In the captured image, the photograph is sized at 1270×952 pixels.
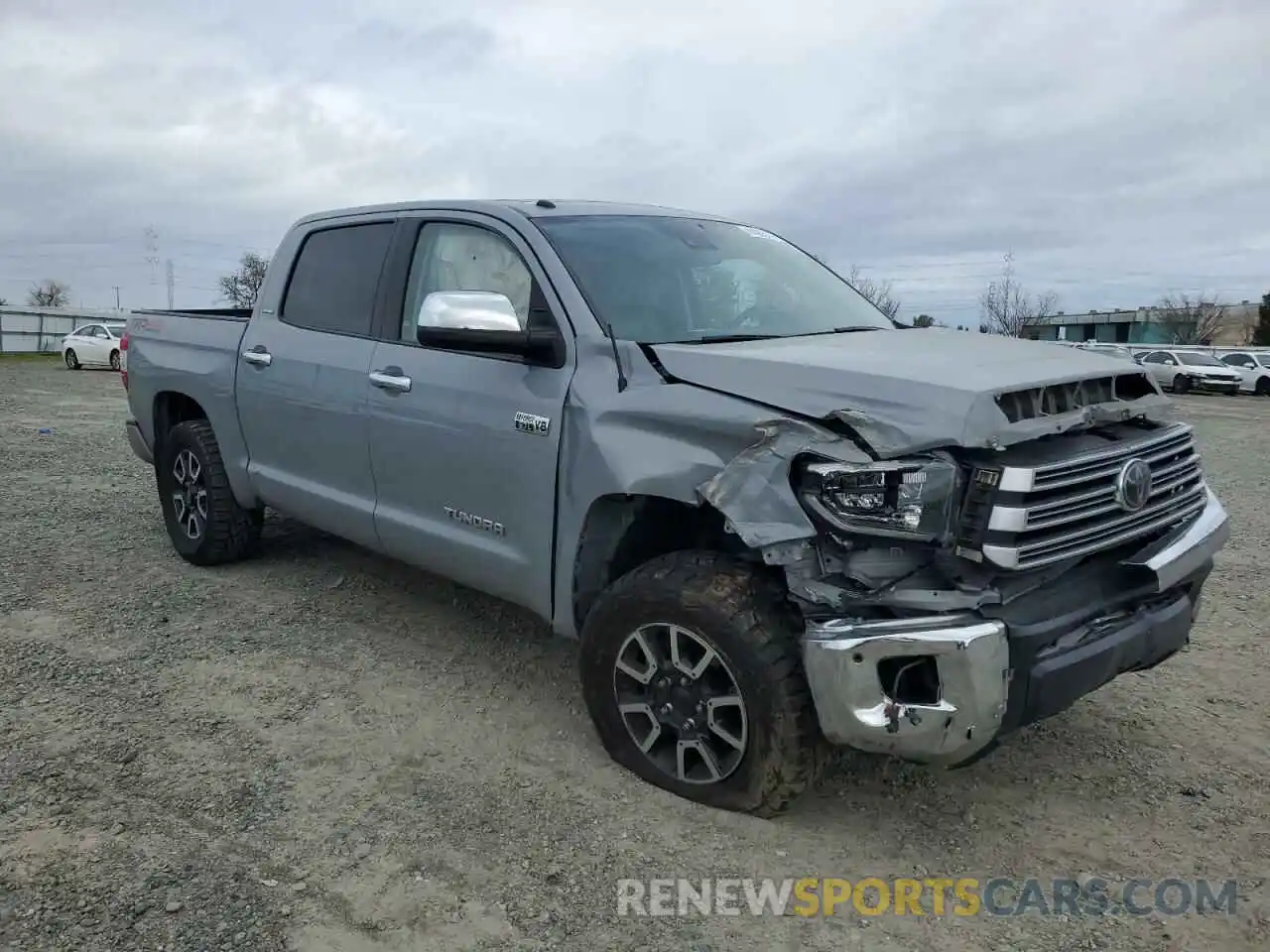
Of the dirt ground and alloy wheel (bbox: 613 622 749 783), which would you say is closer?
the dirt ground

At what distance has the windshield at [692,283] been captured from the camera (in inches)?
144

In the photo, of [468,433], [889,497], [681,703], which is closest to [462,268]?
[468,433]

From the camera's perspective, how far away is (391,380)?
412 cm

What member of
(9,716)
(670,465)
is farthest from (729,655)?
(9,716)

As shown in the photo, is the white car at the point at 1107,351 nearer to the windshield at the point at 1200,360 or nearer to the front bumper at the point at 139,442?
the front bumper at the point at 139,442

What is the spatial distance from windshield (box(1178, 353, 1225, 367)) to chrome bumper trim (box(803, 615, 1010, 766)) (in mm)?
33440

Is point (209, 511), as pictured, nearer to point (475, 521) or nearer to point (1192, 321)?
point (475, 521)

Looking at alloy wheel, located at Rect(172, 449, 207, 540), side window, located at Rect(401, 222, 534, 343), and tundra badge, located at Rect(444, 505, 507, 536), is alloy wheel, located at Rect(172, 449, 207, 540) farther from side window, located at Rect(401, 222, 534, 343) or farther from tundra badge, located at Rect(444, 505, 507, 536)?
tundra badge, located at Rect(444, 505, 507, 536)

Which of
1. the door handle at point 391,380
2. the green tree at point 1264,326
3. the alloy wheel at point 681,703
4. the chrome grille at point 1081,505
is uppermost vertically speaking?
the green tree at point 1264,326

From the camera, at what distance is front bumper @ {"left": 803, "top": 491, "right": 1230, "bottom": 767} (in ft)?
8.55

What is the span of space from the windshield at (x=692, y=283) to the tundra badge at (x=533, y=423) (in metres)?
0.39

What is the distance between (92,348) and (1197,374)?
109ft

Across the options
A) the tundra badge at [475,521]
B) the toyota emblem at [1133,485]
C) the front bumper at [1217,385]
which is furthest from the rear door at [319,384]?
the front bumper at [1217,385]

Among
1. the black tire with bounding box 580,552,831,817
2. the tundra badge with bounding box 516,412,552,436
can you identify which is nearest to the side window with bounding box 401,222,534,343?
the tundra badge with bounding box 516,412,552,436
